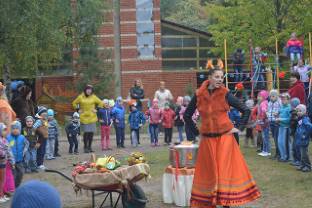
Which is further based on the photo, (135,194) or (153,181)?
(153,181)

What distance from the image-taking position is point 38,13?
19.6 metres

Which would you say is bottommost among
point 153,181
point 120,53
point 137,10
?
point 153,181

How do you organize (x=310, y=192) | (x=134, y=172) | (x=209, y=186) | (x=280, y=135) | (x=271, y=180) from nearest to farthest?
(x=209, y=186)
(x=134, y=172)
(x=310, y=192)
(x=271, y=180)
(x=280, y=135)

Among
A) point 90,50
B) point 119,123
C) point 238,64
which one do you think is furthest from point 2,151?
point 90,50

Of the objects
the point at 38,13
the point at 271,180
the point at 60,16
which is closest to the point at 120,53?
the point at 60,16

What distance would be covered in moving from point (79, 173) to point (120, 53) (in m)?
22.3

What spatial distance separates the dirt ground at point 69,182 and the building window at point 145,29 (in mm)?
11218

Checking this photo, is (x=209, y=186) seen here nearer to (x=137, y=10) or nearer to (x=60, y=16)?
(x=60, y=16)

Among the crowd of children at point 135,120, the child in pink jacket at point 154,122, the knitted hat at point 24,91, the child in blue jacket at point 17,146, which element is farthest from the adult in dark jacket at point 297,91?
the child in blue jacket at point 17,146

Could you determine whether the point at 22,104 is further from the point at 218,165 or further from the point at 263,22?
the point at 263,22

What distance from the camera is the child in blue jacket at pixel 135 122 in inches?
709

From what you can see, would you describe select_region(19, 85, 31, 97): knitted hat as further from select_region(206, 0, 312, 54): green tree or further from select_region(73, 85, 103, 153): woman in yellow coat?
select_region(206, 0, 312, 54): green tree

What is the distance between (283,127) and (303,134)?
1276mm

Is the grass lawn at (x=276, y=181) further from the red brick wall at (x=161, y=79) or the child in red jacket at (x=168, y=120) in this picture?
the red brick wall at (x=161, y=79)
